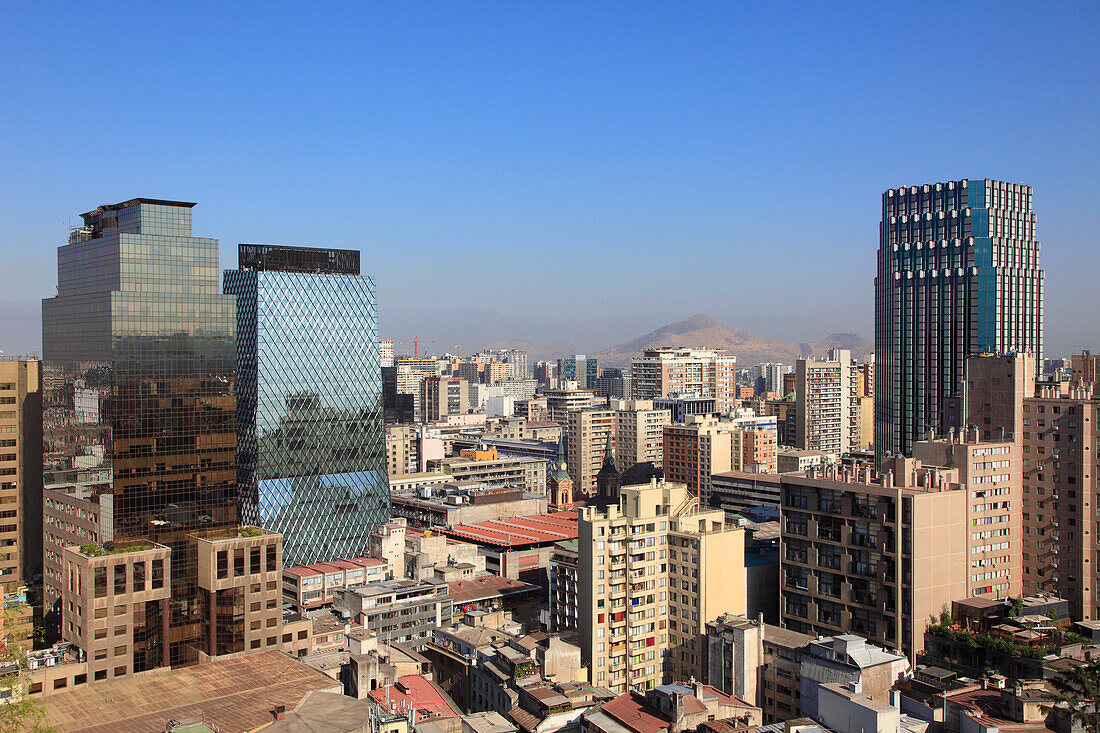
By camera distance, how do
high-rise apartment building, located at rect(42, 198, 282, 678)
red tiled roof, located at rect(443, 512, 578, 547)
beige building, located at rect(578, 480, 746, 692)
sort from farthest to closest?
1. red tiled roof, located at rect(443, 512, 578, 547)
2. beige building, located at rect(578, 480, 746, 692)
3. high-rise apartment building, located at rect(42, 198, 282, 678)

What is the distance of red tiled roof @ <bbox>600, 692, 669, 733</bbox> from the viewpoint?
147 feet

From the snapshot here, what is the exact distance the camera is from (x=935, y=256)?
108250 mm

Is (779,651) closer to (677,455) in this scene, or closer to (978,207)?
(978,207)

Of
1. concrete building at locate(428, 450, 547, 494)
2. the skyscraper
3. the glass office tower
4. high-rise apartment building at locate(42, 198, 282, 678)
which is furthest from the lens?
concrete building at locate(428, 450, 547, 494)

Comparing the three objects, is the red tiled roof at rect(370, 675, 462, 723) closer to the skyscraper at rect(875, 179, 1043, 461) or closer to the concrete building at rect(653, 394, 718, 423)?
the skyscraper at rect(875, 179, 1043, 461)

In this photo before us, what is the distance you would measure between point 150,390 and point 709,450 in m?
Answer: 88.1

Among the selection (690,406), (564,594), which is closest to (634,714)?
(564,594)

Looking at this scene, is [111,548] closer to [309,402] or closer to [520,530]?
[309,402]

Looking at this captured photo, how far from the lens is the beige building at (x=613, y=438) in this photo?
16212 cm

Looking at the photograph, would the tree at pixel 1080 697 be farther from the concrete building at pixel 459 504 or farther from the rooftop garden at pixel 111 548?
the concrete building at pixel 459 504

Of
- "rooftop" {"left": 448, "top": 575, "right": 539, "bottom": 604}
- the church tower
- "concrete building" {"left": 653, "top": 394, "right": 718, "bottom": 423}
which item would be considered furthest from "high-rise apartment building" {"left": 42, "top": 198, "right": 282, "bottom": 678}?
"concrete building" {"left": 653, "top": 394, "right": 718, "bottom": 423}

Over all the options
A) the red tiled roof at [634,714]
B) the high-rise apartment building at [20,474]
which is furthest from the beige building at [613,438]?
the red tiled roof at [634,714]

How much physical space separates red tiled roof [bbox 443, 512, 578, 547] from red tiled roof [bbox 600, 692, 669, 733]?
5008cm

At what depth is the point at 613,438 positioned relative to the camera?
165 metres
